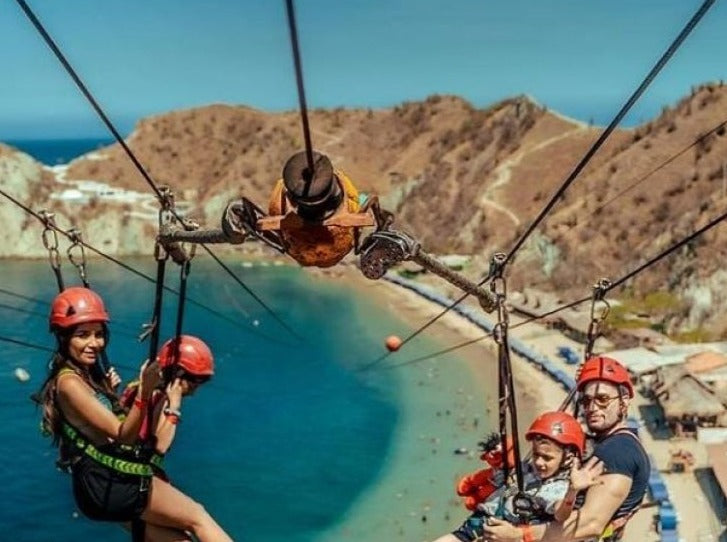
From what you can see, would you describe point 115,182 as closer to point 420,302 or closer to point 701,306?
point 420,302

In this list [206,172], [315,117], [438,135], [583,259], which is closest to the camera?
[583,259]

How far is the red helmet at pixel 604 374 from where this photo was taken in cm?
596

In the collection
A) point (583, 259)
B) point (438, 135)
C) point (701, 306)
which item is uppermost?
point (438, 135)

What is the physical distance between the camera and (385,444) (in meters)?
37.1

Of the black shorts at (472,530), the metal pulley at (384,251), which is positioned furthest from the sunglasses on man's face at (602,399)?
the metal pulley at (384,251)

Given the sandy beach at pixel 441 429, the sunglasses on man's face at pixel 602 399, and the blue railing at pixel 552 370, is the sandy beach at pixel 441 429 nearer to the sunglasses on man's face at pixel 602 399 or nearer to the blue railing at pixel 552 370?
the blue railing at pixel 552 370

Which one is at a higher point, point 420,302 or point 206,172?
point 206,172

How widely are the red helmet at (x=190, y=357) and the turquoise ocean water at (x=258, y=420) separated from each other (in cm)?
2176

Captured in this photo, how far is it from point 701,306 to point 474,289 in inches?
1721

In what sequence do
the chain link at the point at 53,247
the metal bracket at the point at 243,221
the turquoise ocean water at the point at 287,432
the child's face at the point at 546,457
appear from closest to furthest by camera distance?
1. the metal bracket at the point at 243,221
2. the child's face at the point at 546,457
3. the chain link at the point at 53,247
4. the turquoise ocean water at the point at 287,432

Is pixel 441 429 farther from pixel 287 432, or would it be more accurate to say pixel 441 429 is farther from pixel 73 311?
pixel 73 311

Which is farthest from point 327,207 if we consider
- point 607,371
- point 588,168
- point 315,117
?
point 315,117

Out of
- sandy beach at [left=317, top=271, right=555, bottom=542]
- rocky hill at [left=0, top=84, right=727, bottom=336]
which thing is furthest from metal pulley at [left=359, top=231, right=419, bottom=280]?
rocky hill at [left=0, top=84, right=727, bottom=336]

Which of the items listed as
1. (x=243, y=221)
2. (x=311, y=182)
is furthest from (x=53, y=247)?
(x=311, y=182)
